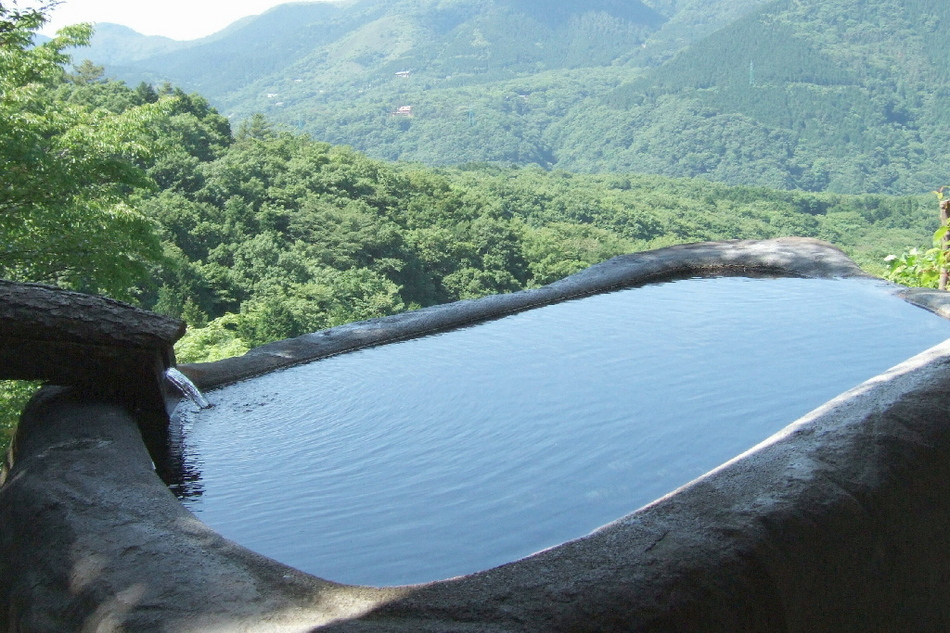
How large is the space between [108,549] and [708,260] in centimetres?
484

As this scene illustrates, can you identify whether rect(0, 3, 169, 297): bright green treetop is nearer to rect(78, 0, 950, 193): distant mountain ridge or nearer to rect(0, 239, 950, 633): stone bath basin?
rect(0, 239, 950, 633): stone bath basin

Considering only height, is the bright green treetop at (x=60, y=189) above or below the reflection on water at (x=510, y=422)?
above

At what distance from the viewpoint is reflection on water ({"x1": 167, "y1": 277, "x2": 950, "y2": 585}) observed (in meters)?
2.32

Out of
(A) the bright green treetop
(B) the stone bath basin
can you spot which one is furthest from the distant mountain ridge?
(B) the stone bath basin

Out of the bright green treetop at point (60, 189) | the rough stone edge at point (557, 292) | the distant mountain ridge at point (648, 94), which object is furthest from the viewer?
the distant mountain ridge at point (648, 94)

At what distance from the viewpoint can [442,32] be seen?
409 ft

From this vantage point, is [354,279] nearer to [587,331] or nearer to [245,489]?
[587,331]

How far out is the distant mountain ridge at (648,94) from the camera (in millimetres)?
58312

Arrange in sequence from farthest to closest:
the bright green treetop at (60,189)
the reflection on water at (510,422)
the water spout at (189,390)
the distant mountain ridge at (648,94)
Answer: the distant mountain ridge at (648,94)
the bright green treetop at (60,189)
the water spout at (189,390)
the reflection on water at (510,422)

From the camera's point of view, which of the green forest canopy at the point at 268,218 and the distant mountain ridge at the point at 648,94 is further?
the distant mountain ridge at the point at 648,94

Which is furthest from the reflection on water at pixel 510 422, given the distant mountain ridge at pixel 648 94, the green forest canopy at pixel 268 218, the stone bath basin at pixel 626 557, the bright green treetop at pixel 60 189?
the distant mountain ridge at pixel 648 94

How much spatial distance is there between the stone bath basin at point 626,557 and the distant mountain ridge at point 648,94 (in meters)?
52.9

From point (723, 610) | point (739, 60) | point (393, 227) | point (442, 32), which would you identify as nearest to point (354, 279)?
point (393, 227)

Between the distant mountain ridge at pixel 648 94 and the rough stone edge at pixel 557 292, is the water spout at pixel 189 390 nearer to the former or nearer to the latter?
the rough stone edge at pixel 557 292
